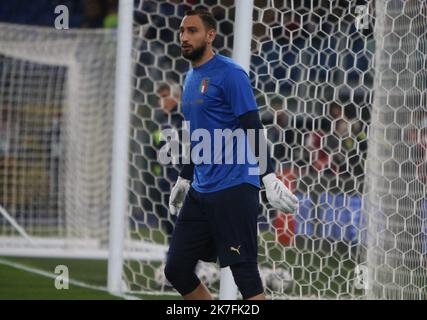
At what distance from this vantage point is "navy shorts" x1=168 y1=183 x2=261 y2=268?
489 cm

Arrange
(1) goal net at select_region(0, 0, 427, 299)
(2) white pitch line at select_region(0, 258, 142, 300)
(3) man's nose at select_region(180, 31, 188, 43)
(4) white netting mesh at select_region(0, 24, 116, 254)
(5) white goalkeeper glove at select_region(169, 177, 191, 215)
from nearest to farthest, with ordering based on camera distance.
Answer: (3) man's nose at select_region(180, 31, 188, 43)
(5) white goalkeeper glove at select_region(169, 177, 191, 215)
(1) goal net at select_region(0, 0, 427, 299)
(2) white pitch line at select_region(0, 258, 142, 300)
(4) white netting mesh at select_region(0, 24, 116, 254)

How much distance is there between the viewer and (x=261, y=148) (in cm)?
482

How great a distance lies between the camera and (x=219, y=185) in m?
4.96

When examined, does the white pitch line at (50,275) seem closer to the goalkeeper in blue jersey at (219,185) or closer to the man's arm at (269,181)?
the goalkeeper in blue jersey at (219,185)

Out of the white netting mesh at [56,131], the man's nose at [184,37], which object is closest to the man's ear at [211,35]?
the man's nose at [184,37]

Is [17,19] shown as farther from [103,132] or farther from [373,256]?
[373,256]

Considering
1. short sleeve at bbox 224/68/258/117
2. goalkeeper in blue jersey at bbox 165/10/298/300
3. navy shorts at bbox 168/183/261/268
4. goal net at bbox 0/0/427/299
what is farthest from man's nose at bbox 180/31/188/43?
goal net at bbox 0/0/427/299

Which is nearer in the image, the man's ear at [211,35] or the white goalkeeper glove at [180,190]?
the man's ear at [211,35]

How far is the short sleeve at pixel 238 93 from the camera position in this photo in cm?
485

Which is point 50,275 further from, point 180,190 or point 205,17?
point 205,17

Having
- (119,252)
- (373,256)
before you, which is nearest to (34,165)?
(119,252)

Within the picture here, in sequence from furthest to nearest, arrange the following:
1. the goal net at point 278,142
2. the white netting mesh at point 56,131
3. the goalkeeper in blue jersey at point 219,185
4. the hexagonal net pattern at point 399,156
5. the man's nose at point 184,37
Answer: the white netting mesh at point 56,131 → the goal net at point 278,142 → the hexagonal net pattern at point 399,156 → the man's nose at point 184,37 → the goalkeeper in blue jersey at point 219,185

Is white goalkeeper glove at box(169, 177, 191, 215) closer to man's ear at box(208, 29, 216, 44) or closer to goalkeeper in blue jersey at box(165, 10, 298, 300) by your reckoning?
goalkeeper in blue jersey at box(165, 10, 298, 300)

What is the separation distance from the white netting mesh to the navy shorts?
563 cm
